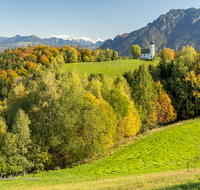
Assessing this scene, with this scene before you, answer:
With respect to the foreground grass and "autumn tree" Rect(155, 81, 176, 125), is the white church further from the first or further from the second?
the foreground grass

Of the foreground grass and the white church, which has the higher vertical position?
the white church

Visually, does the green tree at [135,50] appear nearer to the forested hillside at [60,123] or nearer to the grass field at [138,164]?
the forested hillside at [60,123]

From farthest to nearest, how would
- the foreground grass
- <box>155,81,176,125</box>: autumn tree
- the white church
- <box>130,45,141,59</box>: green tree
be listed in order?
<box>130,45,141,59</box>: green tree < the white church < <box>155,81,176,125</box>: autumn tree < the foreground grass

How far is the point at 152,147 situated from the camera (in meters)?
31.3

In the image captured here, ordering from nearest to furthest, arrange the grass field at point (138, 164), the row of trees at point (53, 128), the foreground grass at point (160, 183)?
the foreground grass at point (160, 183), the grass field at point (138, 164), the row of trees at point (53, 128)

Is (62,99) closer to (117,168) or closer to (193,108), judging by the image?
(117,168)

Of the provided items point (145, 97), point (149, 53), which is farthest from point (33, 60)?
point (145, 97)

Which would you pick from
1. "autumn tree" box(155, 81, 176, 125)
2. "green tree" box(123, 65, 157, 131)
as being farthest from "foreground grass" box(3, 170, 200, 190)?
"autumn tree" box(155, 81, 176, 125)

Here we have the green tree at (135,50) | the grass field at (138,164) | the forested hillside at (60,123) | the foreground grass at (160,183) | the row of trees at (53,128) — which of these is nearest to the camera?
the foreground grass at (160,183)

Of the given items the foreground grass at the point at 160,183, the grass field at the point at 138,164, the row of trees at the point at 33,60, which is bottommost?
the grass field at the point at 138,164

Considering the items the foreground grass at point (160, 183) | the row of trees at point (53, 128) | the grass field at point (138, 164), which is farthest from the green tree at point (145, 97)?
the foreground grass at point (160, 183)

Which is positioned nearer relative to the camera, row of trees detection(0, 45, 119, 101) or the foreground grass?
the foreground grass

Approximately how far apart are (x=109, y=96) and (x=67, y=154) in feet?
56.0

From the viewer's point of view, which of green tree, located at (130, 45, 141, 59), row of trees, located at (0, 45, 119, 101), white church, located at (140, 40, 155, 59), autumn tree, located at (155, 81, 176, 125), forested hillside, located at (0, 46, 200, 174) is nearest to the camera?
forested hillside, located at (0, 46, 200, 174)
